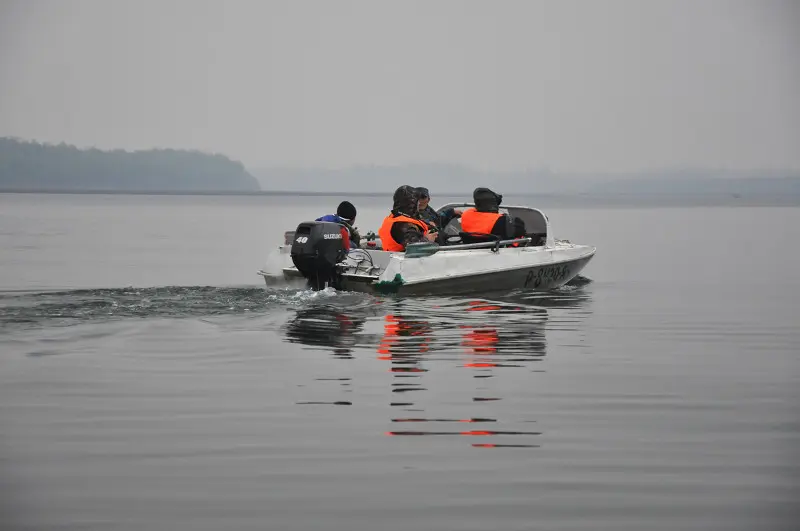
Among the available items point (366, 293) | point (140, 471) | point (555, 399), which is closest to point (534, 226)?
point (366, 293)

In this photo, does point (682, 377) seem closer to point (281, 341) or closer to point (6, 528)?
point (281, 341)

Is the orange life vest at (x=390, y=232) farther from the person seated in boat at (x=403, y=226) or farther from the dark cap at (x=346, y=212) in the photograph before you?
the dark cap at (x=346, y=212)

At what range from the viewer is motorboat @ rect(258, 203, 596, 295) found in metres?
15.3

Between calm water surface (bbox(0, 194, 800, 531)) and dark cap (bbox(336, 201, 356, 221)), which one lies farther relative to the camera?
dark cap (bbox(336, 201, 356, 221))

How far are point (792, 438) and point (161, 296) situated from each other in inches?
377

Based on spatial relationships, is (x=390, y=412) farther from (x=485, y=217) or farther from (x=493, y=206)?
(x=493, y=206)

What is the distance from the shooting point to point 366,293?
614 inches

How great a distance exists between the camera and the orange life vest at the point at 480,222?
55.8 ft

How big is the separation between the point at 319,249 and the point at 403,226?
1.52 meters

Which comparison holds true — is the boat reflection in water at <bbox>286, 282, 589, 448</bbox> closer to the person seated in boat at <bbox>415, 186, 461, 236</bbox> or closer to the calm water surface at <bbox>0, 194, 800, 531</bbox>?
the calm water surface at <bbox>0, 194, 800, 531</bbox>

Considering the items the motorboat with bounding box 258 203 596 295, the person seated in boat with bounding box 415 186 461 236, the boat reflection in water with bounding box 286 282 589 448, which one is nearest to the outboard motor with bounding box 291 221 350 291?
the motorboat with bounding box 258 203 596 295

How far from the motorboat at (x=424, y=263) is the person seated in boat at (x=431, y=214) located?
0.31m

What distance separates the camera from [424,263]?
15.6 m

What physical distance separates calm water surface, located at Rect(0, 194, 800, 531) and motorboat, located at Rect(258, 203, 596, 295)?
285 millimetres
